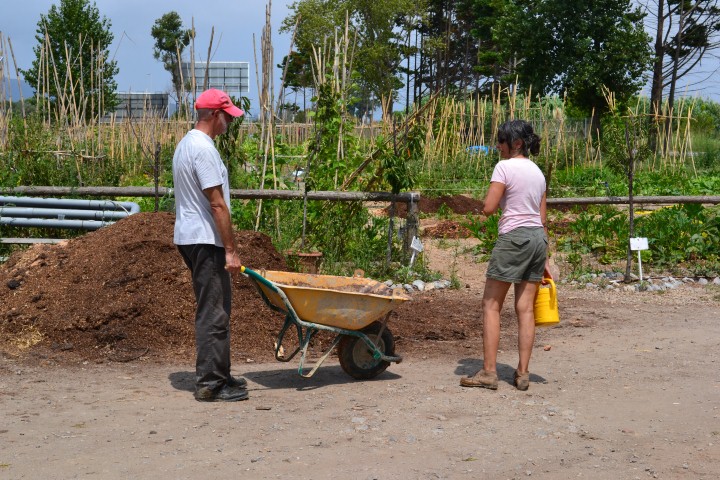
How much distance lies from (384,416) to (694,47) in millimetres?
29561

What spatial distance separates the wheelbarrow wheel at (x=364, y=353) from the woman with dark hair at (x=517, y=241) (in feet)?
1.89

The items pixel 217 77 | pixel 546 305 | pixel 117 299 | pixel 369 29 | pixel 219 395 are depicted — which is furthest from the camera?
pixel 369 29

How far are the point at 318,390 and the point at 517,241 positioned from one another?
1565mm

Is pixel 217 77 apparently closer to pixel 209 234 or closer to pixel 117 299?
pixel 117 299

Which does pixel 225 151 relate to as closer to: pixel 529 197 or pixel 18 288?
pixel 18 288

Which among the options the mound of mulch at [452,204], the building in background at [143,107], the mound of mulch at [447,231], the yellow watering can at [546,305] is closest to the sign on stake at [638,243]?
the mound of mulch at [447,231]

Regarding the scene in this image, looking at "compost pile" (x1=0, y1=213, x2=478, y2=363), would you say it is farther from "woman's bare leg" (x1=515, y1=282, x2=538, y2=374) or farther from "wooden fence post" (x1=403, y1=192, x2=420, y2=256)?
"wooden fence post" (x1=403, y1=192, x2=420, y2=256)

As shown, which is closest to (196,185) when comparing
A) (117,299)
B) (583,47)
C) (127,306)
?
(127,306)

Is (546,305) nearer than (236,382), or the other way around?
(236,382)

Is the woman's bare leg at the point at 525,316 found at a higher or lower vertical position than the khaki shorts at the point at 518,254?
lower

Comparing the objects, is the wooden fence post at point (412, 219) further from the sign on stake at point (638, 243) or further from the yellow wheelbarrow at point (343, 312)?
the yellow wheelbarrow at point (343, 312)

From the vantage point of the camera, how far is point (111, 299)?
734 cm

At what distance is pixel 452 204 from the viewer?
52.9 ft

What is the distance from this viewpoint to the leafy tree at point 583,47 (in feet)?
97.2
